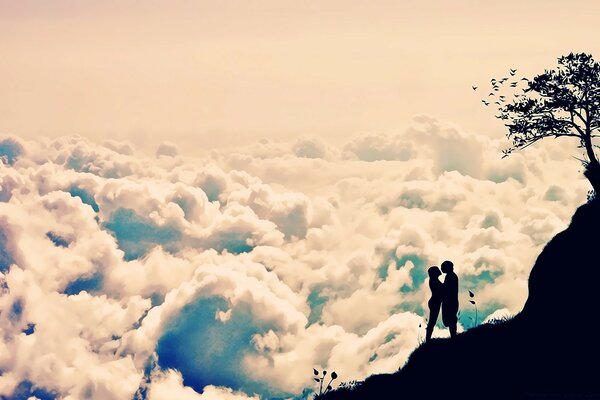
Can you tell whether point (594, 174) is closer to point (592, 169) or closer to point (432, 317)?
point (592, 169)

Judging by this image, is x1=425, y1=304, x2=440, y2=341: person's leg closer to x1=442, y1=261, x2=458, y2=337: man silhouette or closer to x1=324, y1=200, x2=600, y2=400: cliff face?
x1=442, y1=261, x2=458, y2=337: man silhouette

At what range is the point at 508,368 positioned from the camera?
30.2 meters

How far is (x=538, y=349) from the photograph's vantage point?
3150 cm

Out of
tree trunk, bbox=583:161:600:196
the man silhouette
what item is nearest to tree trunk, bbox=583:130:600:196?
tree trunk, bbox=583:161:600:196

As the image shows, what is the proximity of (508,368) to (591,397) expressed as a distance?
5580mm

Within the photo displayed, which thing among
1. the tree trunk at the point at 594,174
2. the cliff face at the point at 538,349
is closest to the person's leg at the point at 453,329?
the cliff face at the point at 538,349

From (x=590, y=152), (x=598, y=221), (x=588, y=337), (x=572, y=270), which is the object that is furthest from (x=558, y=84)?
(x=588, y=337)

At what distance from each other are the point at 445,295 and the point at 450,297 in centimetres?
25

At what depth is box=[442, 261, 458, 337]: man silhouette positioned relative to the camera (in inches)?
1213

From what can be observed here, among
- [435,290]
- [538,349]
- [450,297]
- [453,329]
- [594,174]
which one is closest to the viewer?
[450,297]

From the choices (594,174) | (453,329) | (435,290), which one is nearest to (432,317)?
(453,329)

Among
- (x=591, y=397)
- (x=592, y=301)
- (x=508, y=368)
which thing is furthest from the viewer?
(x=592, y=301)

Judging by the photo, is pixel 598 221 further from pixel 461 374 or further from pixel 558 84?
pixel 461 374

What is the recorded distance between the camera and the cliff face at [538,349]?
2852cm
